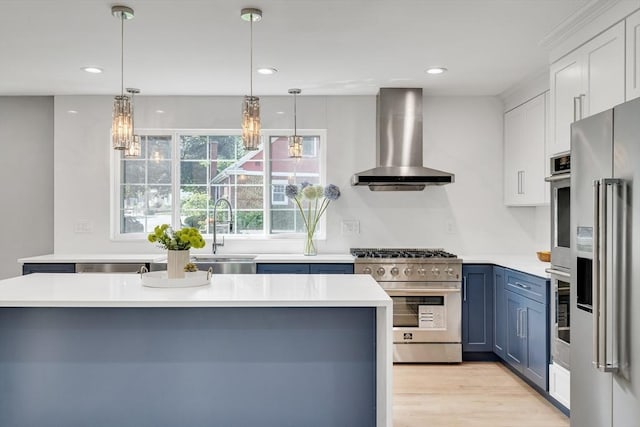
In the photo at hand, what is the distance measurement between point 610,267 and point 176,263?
6.63 feet

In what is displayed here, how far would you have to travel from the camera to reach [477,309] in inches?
163

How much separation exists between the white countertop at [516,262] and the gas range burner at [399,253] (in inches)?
8.9

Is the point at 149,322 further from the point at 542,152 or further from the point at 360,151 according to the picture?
the point at 542,152

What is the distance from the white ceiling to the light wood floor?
2483 millimetres

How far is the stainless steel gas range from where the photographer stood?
160 inches

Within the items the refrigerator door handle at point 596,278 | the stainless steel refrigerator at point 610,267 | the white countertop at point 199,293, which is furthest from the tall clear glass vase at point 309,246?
the refrigerator door handle at point 596,278

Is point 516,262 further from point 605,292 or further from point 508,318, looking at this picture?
point 605,292

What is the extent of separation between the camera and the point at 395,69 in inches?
150

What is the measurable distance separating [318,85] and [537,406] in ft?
10.1

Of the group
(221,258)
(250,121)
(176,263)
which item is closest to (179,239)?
(176,263)

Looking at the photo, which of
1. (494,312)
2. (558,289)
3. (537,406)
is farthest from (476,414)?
(494,312)

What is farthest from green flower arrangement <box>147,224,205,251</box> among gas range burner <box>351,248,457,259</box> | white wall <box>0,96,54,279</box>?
white wall <box>0,96,54,279</box>

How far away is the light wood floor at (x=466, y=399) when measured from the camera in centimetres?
296

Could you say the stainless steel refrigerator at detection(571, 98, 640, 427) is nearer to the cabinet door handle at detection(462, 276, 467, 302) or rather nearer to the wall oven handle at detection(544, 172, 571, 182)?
the wall oven handle at detection(544, 172, 571, 182)
